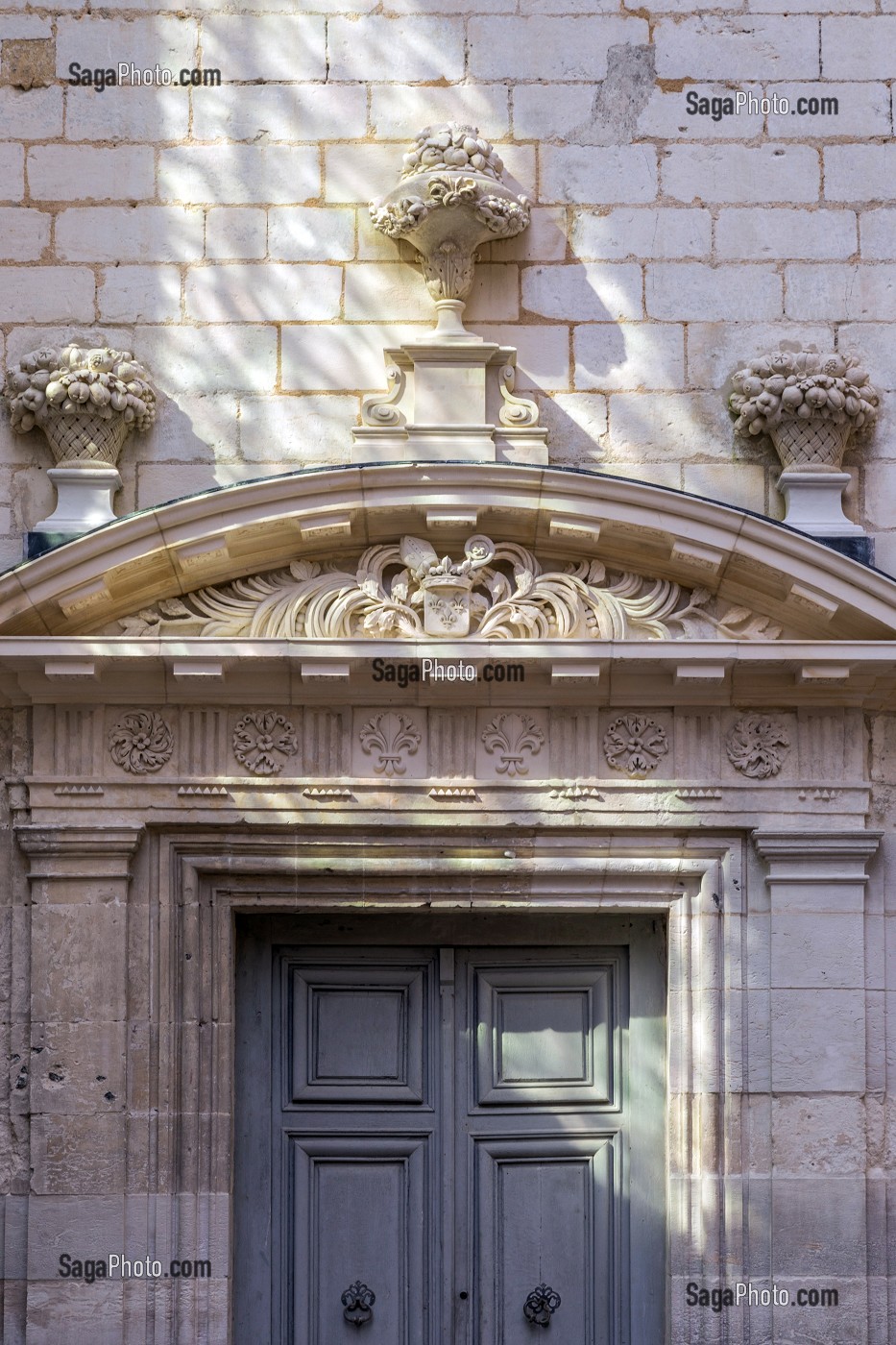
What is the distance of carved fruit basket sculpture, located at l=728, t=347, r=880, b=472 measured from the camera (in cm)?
634

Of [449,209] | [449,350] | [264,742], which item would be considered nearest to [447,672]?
[264,742]

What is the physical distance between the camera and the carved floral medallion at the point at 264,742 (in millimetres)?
6238

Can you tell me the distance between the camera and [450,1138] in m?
6.44

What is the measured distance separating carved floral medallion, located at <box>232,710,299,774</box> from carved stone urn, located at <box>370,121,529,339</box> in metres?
1.51

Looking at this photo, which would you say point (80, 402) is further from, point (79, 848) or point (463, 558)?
point (79, 848)

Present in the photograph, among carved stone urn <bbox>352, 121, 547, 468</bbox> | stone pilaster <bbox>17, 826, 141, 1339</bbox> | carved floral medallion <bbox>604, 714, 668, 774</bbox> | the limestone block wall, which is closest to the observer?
stone pilaster <bbox>17, 826, 141, 1339</bbox>

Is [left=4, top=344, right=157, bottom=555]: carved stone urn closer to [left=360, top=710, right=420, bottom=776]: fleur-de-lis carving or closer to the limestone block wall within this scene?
the limestone block wall

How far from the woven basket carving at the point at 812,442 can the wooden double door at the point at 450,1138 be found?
1737 mm

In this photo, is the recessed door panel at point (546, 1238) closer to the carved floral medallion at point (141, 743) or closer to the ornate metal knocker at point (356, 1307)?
the ornate metal knocker at point (356, 1307)

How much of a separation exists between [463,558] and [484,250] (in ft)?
3.84

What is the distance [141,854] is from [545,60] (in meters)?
3.22

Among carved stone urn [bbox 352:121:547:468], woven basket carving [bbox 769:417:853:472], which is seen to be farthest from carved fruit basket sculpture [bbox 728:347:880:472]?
carved stone urn [bbox 352:121:547:468]

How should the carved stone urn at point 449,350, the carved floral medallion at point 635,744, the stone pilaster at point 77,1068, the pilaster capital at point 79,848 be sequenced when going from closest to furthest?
1. the stone pilaster at point 77,1068
2. the pilaster capital at point 79,848
3. the carved floral medallion at point 635,744
4. the carved stone urn at point 449,350

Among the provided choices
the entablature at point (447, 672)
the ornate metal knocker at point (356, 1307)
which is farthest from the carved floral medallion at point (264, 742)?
the ornate metal knocker at point (356, 1307)
